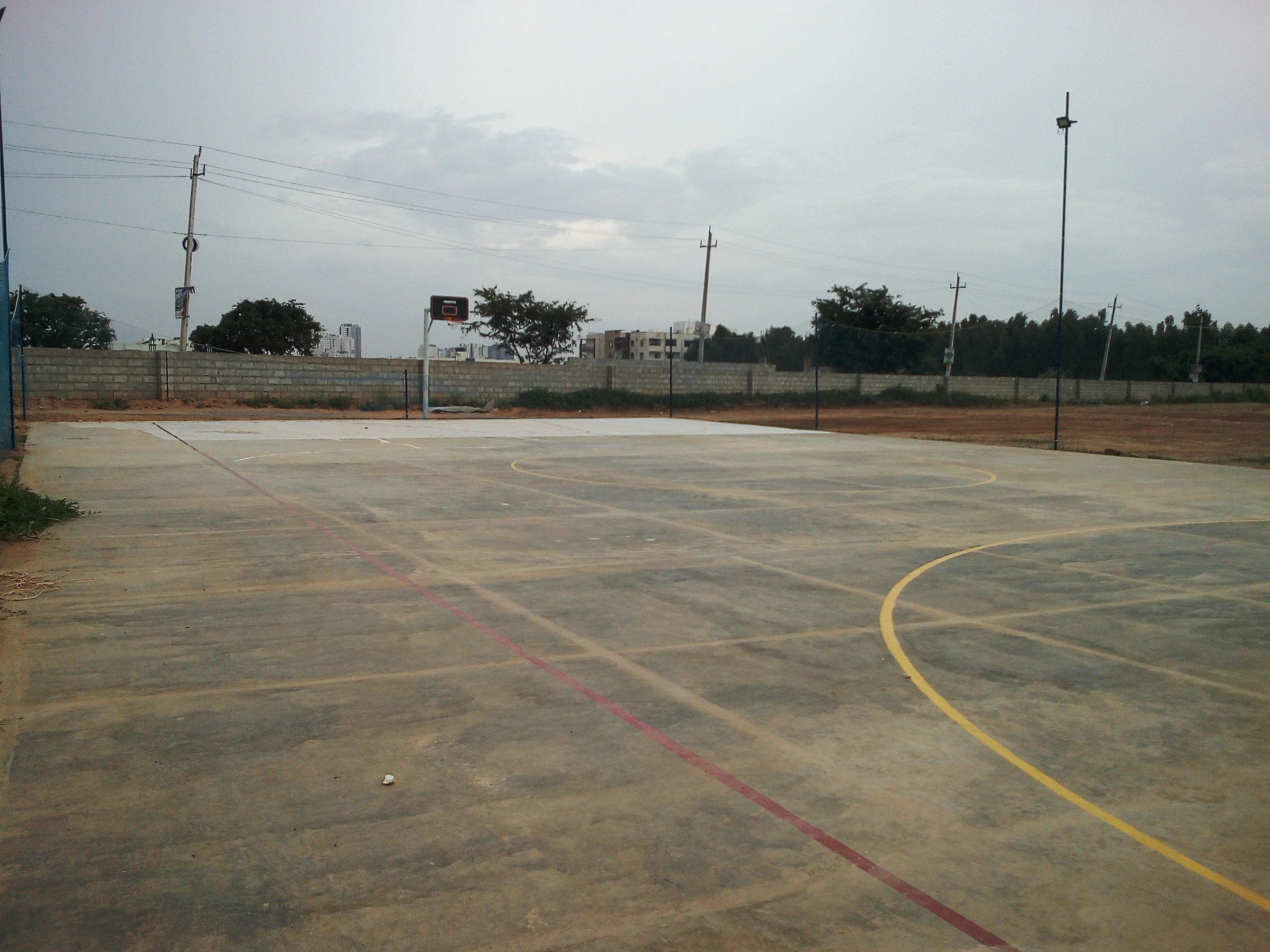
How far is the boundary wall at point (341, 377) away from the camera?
38344mm

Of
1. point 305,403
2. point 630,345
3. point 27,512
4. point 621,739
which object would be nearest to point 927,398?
point 305,403

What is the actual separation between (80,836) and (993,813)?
12.4 ft

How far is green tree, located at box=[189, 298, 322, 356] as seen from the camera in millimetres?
69500

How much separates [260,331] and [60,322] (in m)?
14.1

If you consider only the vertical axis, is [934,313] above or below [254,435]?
above

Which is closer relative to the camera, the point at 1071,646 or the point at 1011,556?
the point at 1071,646

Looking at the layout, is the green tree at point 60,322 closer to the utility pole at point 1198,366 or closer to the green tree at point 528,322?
the green tree at point 528,322

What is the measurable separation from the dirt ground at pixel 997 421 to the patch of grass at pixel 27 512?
73.4 ft

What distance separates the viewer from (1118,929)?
344 centimetres

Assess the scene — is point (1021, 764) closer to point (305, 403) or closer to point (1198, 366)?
point (305, 403)

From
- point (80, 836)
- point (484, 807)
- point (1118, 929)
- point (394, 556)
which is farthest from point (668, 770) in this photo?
point (394, 556)

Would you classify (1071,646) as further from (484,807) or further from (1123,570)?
(484,807)

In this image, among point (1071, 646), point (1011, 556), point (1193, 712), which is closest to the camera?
point (1193, 712)

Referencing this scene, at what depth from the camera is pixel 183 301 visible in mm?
45062
